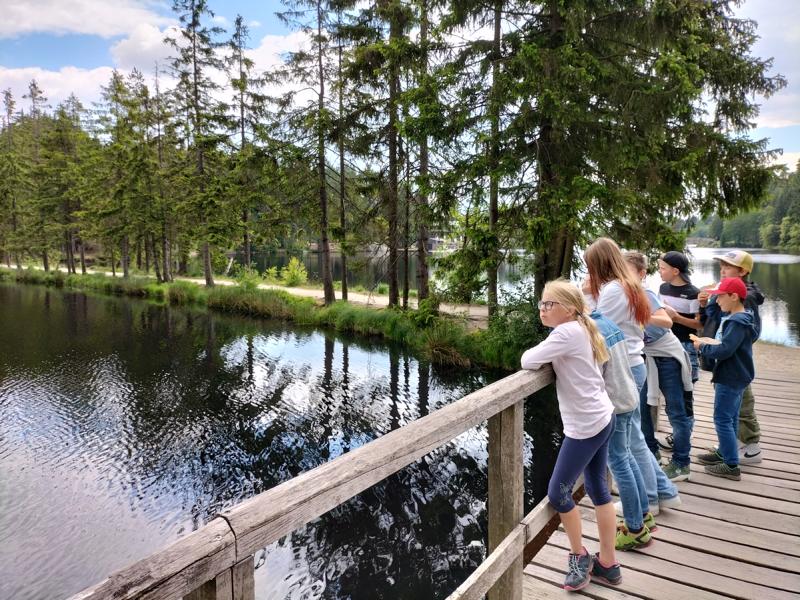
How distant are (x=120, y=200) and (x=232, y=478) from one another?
85.4 feet

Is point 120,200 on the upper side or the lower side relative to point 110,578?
upper

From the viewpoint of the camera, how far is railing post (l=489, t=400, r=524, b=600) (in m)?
2.42

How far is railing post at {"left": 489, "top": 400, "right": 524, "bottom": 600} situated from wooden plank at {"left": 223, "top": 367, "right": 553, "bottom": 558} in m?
0.14

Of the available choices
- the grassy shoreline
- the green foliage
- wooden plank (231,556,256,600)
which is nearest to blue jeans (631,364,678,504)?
wooden plank (231,556,256,600)

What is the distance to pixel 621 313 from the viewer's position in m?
2.96

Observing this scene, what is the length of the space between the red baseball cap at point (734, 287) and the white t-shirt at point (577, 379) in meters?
1.70

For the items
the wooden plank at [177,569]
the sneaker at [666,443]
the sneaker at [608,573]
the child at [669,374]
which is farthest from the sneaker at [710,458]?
the wooden plank at [177,569]

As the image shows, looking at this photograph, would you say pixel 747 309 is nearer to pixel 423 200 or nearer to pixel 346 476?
pixel 346 476

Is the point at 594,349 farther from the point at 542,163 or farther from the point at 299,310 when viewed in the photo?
the point at 299,310

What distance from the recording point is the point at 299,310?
63.9 ft

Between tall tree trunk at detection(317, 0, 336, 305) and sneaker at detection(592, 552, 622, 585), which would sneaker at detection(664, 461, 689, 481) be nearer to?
sneaker at detection(592, 552, 622, 585)

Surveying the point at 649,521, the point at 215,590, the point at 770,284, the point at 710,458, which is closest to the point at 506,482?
the point at 649,521

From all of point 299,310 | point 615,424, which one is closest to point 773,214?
point 299,310

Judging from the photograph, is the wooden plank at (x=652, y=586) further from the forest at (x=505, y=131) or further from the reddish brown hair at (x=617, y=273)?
the forest at (x=505, y=131)
